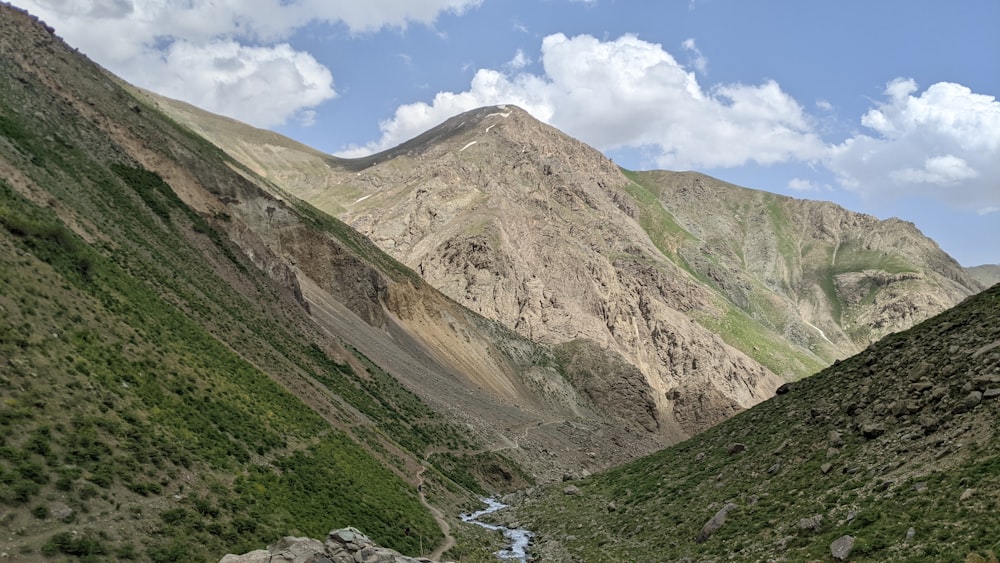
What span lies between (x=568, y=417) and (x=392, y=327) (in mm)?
32196

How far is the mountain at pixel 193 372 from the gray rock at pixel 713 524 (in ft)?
44.3

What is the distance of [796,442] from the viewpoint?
30047mm

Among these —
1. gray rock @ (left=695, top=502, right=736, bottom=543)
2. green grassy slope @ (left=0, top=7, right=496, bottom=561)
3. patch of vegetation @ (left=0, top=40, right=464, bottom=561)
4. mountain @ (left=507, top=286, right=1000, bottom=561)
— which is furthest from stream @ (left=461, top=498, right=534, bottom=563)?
gray rock @ (left=695, top=502, right=736, bottom=543)

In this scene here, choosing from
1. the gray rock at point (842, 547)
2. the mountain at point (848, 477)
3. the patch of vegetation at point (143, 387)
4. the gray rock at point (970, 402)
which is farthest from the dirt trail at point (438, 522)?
the gray rock at point (970, 402)

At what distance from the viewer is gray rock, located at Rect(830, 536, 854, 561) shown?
60.7 feet

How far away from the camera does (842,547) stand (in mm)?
18906

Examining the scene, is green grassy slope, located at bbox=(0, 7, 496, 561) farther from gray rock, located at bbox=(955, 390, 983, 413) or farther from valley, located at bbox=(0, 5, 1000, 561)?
gray rock, located at bbox=(955, 390, 983, 413)

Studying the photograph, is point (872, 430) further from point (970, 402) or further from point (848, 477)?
point (970, 402)

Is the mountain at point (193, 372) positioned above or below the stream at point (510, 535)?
above

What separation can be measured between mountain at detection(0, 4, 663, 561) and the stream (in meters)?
2.28

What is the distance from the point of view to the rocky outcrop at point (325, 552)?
17281 millimetres

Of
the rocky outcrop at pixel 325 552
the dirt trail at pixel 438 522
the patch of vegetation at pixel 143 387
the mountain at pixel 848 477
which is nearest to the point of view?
the rocky outcrop at pixel 325 552

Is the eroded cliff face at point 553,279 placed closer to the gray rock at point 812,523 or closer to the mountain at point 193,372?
the mountain at point 193,372

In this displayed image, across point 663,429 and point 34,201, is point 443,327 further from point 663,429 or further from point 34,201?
point 34,201
